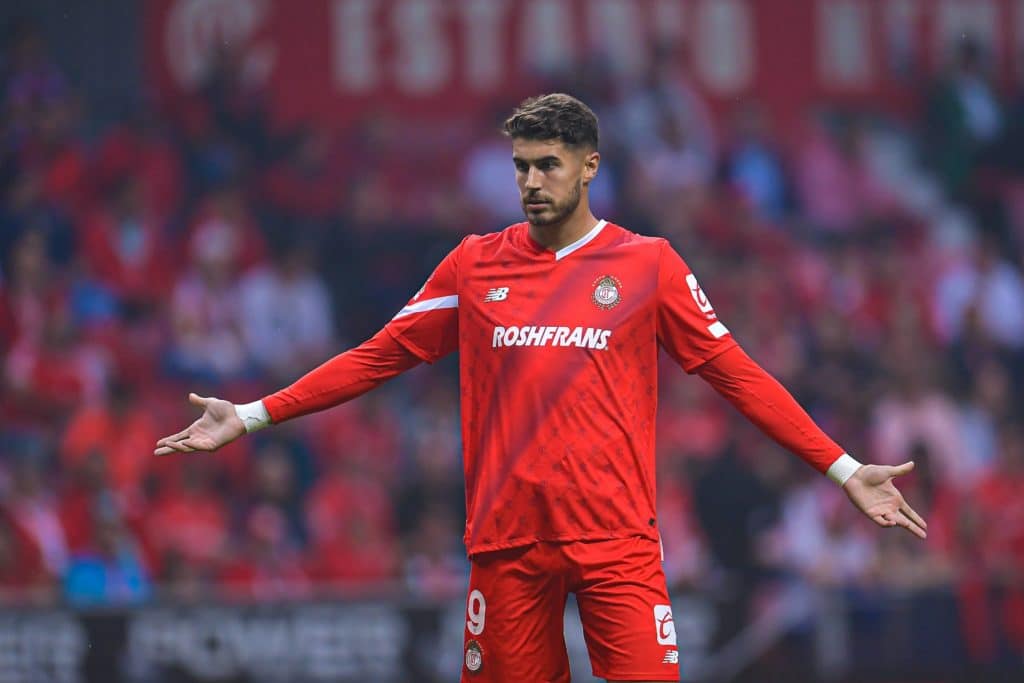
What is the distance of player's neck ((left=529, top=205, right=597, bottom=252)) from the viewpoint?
523 cm

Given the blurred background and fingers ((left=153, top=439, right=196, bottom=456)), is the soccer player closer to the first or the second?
fingers ((left=153, top=439, right=196, bottom=456))

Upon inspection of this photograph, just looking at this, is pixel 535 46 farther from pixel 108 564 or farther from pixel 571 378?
pixel 571 378

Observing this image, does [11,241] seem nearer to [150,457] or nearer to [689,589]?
[150,457]

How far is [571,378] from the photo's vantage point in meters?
5.10

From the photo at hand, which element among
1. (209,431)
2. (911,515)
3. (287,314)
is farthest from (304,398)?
(287,314)

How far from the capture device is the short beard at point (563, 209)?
16.8 feet

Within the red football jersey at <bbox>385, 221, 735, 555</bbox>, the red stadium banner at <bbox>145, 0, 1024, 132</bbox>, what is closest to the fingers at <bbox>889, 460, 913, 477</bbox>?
the red football jersey at <bbox>385, 221, 735, 555</bbox>

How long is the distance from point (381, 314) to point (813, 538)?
12.2ft

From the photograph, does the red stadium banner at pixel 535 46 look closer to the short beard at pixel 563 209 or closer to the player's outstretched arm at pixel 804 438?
the short beard at pixel 563 209

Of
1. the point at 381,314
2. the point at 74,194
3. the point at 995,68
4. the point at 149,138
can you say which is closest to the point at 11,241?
the point at 74,194

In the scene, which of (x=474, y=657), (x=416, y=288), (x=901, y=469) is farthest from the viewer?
(x=416, y=288)

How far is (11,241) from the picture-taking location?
463 inches

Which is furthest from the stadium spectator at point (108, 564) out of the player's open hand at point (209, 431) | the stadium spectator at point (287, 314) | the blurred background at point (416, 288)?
the player's open hand at point (209, 431)

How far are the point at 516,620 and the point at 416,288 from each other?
7.81m
